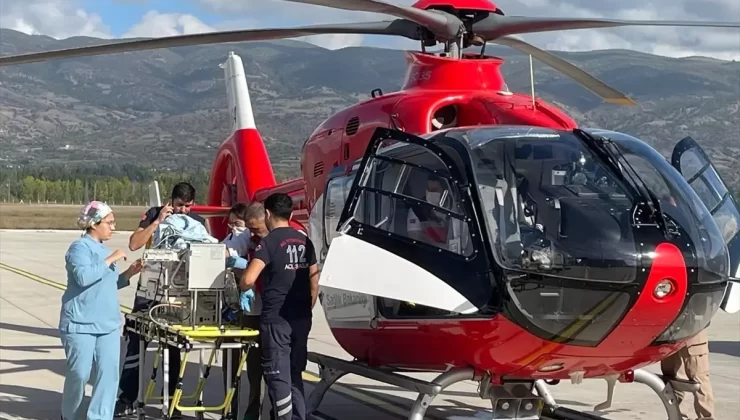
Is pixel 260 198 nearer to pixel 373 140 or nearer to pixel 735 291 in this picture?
pixel 373 140

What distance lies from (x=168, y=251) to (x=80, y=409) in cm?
126

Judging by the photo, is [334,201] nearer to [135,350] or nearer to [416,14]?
[416,14]

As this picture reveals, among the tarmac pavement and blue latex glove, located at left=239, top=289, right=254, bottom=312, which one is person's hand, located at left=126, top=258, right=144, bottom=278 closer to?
blue latex glove, located at left=239, top=289, right=254, bottom=312

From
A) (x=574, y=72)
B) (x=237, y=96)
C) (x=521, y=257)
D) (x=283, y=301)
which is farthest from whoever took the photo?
(x=237, y=96)

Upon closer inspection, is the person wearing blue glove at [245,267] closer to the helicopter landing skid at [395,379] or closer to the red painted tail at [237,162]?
the helicopter landing skid at [395,379]

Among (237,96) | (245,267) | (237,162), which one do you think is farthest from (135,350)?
(237,96)

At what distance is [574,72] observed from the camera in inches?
392

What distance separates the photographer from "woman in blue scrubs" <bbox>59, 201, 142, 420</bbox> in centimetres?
699

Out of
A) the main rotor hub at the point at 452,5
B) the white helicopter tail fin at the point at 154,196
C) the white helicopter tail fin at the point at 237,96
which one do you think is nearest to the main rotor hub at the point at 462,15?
the main rotor hub at the point at 452,5

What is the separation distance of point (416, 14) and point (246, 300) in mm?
2495

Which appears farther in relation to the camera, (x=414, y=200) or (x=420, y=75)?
(x=420, y=75)

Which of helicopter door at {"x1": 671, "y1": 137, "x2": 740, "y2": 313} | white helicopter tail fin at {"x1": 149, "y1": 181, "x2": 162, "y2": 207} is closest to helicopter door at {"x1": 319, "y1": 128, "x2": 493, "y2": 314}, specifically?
helicopter door at {"x1": 671, "y1": 137, "x2": 740, "y2": 313}

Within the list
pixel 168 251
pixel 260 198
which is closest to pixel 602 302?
pixel 168 251

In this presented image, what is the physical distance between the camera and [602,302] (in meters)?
6.43
